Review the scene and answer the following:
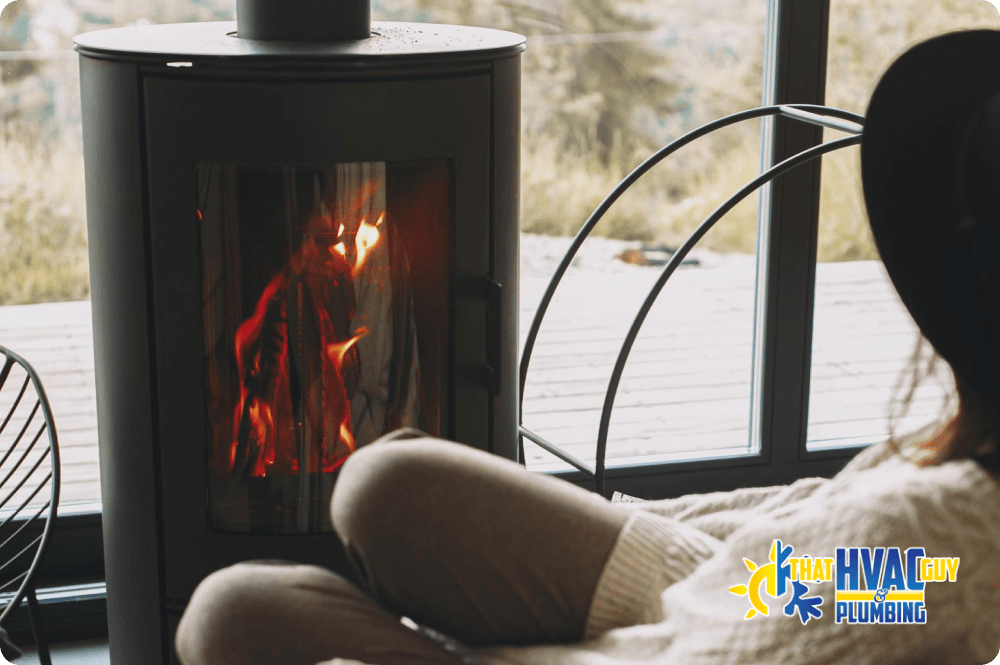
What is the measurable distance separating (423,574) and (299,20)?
2.72 feet

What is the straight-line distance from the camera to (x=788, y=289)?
2.47m

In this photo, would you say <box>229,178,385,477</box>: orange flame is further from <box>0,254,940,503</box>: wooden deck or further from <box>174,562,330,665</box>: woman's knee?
<box>0,254,940,503</box>: wooden deck

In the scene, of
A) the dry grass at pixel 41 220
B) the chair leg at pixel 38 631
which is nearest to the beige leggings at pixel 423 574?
the chair leg at pixel 38 631

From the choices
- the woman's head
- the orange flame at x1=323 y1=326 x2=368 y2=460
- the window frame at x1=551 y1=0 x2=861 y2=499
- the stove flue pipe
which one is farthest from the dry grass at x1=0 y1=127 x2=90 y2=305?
the woman's head

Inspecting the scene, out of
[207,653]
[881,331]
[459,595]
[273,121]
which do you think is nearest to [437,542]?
[459,595]

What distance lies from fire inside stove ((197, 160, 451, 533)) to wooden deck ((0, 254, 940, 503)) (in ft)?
2.73

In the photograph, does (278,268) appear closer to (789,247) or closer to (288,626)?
(288,626)

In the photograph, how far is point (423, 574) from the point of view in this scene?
1.04m

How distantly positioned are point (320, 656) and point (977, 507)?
1.95 feet

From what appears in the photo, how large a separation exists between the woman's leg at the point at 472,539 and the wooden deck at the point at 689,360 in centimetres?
133

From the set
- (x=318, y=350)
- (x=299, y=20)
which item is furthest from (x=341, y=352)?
(x=299, y=20)

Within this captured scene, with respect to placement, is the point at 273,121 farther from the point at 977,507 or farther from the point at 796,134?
the point at 796,134

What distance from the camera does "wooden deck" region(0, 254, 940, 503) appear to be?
7.99 feet

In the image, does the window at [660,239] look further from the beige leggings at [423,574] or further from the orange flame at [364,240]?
the beige leggings at [423,574]
